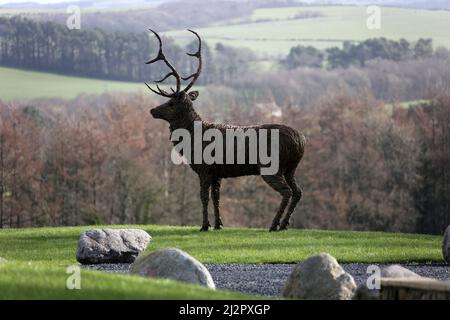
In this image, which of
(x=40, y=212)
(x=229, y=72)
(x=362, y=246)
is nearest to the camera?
(x=362, y=246)

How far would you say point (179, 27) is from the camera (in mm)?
182625

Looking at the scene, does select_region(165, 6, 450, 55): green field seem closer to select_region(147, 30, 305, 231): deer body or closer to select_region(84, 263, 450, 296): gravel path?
select_region(147, 30, 305, 231): deer body

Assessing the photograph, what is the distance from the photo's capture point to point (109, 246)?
22703 millimetres

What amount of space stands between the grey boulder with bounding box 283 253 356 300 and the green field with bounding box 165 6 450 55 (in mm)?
125186

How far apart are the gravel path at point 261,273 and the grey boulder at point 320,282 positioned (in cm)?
150

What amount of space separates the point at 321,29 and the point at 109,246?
5990 inches

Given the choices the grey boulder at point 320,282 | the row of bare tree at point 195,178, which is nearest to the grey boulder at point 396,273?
the grey boulder at point 320,282

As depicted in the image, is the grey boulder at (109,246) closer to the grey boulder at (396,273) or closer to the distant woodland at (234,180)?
the grey boulder at (396,273)

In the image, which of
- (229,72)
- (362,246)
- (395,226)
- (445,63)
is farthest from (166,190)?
(229,72)

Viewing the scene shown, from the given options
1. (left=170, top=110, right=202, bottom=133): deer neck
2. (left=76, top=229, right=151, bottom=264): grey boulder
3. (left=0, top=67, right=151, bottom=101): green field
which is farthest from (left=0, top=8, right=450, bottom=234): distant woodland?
(left=76, top=229, right=151, bottom=264): grey boulder

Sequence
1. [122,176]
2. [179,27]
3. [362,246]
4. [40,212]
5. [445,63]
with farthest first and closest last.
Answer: [179,27] < [445,63] < [40,212] < [122,176] < [362,246]

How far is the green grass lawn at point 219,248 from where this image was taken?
15.0 m
